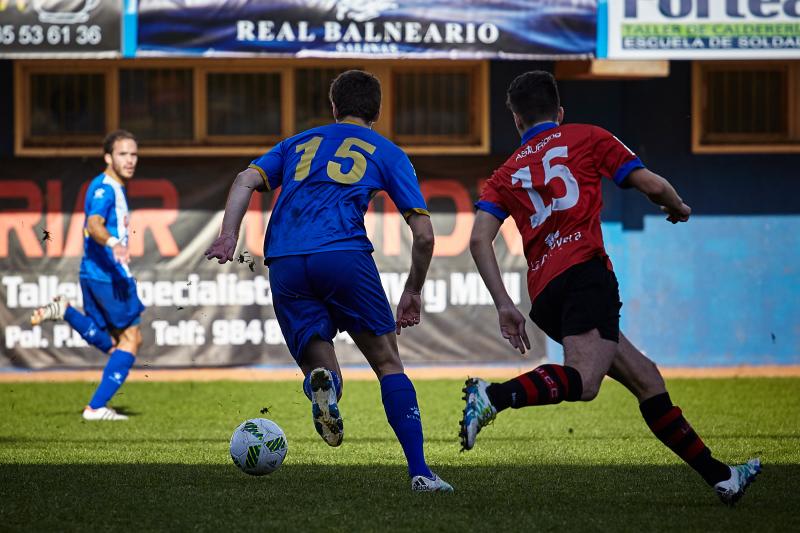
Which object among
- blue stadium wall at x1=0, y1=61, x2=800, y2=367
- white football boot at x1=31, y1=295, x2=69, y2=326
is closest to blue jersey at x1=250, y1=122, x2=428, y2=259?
white football boot at x1=31, y1=295, x2=69, y2=326

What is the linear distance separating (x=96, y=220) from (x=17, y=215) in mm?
3881

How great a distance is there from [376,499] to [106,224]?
16.8 feet

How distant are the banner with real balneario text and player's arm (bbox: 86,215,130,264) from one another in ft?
10.8

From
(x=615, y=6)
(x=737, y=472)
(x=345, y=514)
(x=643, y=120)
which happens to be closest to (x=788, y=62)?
(x=643, y=120)

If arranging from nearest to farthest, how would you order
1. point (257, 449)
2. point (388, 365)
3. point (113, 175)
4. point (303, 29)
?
1. point (388, 365)
2. point (257, 449)
3. point (113, 175)
4. point (303, 29)

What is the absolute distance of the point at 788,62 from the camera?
14555mm

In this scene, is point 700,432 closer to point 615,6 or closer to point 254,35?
point 615,6

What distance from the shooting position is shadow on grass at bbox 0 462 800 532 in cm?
554

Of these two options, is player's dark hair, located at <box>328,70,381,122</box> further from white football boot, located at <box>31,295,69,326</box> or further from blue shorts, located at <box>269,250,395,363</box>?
white football boot, located at <box>31,295,69,326</box>

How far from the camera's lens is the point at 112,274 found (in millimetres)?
10766

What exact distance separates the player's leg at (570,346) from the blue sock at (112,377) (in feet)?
17.5

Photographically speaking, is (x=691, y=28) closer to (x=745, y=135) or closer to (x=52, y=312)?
(x=745, y=135)

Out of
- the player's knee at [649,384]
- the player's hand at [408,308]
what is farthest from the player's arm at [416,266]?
the player's knee at [649,384]

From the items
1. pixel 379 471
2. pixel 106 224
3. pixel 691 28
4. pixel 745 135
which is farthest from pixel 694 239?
pixel 379 471
